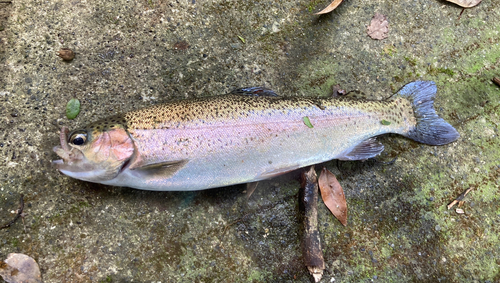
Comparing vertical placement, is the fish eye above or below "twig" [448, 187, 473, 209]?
above

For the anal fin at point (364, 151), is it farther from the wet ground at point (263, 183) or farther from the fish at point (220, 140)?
the wet ground at point (263, 183)

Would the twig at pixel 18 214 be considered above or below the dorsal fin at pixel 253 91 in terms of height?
below

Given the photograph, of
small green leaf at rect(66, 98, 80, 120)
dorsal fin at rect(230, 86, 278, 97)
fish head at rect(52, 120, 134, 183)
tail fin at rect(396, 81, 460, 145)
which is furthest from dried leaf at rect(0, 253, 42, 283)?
tail fin at rect(396, 81, 460, 145)

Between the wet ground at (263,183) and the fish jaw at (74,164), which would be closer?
the fish jaw at (74,164)

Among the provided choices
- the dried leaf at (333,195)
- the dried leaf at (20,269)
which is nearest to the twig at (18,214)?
the dried leaf at (20,269)

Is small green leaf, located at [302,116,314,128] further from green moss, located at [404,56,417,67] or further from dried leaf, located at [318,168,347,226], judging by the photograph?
green moss, located at [404,56,417,67]

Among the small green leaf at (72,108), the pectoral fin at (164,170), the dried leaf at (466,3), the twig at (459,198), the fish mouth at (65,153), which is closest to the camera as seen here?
the fish mouth at (65,153)
